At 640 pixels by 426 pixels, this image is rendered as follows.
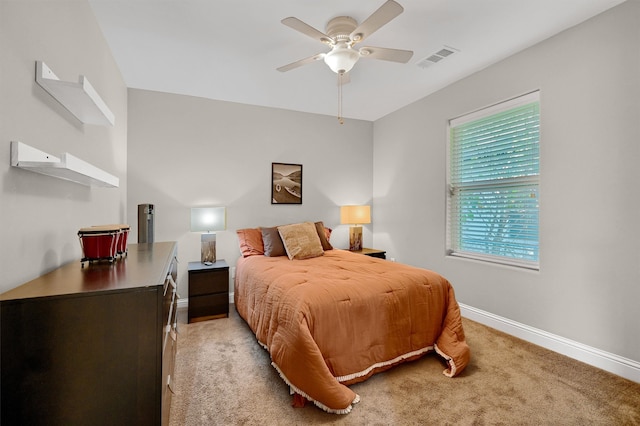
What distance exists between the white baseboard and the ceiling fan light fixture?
2777 mm

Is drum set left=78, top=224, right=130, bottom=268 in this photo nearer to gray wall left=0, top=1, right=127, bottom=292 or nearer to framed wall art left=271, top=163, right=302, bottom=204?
gray wall left=0, top=1, right=127, bottom=292

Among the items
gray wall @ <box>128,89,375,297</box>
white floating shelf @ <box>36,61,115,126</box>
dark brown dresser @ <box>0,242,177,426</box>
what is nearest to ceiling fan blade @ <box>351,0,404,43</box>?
white floating shelf @ <box>36,61,115,126</box>

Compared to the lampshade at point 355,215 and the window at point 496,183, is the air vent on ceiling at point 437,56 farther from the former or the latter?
the lampshade at point 355,215

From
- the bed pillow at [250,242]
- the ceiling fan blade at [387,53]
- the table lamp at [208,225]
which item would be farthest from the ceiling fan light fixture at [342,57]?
the bed pillow at [250,242]

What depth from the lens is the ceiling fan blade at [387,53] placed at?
222cm

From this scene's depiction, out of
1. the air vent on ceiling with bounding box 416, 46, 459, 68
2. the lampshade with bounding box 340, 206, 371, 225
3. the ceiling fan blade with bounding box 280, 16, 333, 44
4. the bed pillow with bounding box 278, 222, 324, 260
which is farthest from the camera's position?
the lampshade with bounding box 340, 206, 371, 225

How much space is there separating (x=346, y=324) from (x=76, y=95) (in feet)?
6.40

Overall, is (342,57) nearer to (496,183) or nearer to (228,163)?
(496,183)

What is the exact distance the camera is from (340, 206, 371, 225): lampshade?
4273 mm

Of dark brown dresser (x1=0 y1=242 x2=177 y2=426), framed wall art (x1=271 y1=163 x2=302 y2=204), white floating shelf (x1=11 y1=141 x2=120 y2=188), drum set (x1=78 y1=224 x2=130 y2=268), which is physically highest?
framed wall art (x1=271 y1=163 x2=302 y2=204)

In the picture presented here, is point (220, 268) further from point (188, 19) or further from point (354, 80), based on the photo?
point (354, 80)

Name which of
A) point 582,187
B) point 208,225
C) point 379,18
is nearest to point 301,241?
point 208,225

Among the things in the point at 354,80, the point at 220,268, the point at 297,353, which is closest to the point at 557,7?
the point at 354,80

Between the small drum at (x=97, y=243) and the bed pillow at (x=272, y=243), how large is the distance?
1991mm
